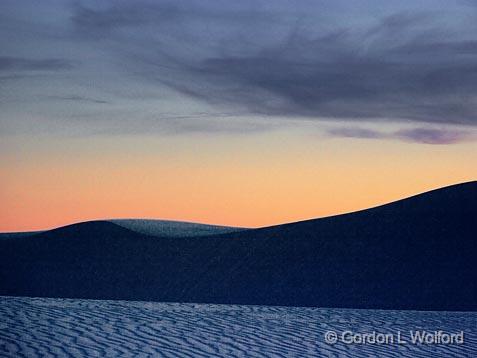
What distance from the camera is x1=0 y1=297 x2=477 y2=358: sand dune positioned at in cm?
901

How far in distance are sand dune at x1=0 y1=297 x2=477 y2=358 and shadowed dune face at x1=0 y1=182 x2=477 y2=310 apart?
3984 millimetres

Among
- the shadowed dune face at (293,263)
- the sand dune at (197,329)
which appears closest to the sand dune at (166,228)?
the shadowed dune face at (293,263)

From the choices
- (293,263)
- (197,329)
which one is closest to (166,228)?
(293,263)

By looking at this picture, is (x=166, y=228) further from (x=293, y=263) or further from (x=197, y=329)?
(x=197, y=329)

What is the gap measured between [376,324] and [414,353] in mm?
3011

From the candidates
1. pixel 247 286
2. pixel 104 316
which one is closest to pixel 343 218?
pixel 247 286

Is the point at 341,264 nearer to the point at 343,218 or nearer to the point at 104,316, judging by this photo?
the point at 343,218

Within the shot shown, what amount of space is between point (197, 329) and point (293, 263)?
11.7 metres

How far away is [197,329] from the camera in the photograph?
10.9 metres

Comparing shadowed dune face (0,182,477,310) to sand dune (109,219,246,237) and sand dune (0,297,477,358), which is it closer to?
sand dune (109,219,246,237)

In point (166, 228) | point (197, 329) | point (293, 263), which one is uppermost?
point (166, 228)

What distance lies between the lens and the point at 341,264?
70.4ft

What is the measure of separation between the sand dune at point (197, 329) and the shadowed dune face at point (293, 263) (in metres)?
3.98

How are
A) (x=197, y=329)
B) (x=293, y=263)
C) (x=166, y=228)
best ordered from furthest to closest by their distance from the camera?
1. (x=166, y=228)
2. (x=293, y=263)
3. (x=197, y=329)
